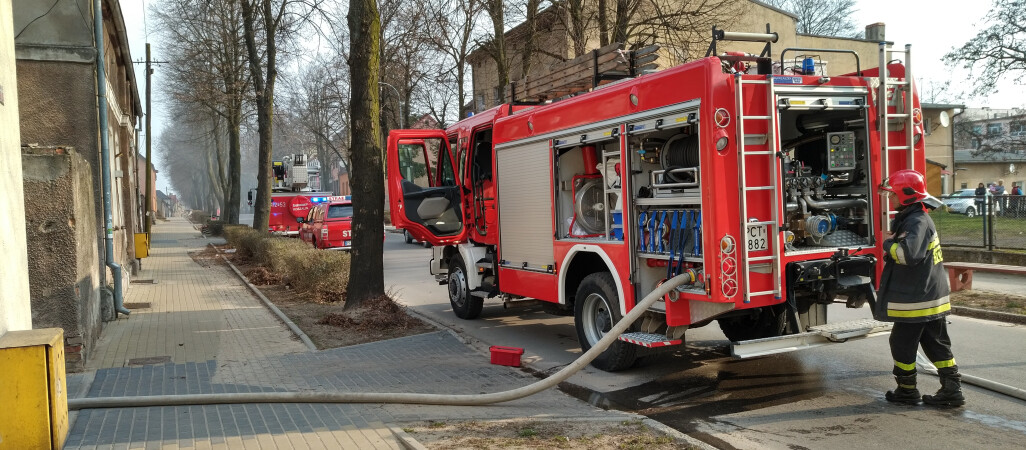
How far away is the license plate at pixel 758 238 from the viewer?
19.6 ft

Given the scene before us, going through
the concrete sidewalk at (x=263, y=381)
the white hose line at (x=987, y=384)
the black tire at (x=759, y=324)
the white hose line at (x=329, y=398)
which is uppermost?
the black tire at (x=759, y=324)

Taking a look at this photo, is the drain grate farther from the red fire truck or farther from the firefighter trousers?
the firefighter trousers

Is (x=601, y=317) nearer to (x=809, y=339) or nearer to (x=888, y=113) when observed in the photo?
(x=809, y=339)

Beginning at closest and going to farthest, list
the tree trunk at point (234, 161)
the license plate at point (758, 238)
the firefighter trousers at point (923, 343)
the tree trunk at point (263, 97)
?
the firefighter trousers at point (923, 343) → the license plate at point (758, 238) → the tree trunk at point (263, 97) → the tree trunk at point (234, 161)

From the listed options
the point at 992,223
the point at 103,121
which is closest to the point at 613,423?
the point at 103,121

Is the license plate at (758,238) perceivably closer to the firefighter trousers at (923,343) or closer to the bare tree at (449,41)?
the firefighter trousers at (923,343)

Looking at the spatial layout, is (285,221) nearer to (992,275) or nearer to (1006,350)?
(992,275)

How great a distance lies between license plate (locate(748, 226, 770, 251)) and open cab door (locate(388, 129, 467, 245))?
16.8 ft

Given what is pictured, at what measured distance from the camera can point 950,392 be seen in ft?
18.5

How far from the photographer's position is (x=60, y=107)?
387 inches

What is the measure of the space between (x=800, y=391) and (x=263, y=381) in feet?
15.4

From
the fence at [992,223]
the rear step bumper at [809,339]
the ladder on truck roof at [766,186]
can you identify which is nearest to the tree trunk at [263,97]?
the fence at [992,223]

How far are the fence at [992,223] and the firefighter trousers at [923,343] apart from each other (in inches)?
413

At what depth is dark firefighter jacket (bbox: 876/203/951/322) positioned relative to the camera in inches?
218
